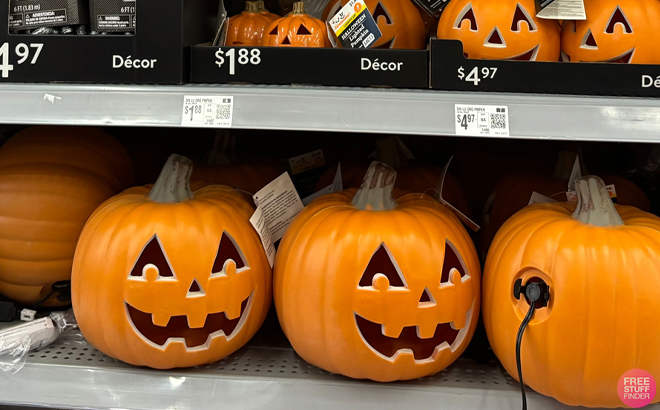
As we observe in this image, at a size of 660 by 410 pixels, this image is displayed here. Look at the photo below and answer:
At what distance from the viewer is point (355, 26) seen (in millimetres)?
908

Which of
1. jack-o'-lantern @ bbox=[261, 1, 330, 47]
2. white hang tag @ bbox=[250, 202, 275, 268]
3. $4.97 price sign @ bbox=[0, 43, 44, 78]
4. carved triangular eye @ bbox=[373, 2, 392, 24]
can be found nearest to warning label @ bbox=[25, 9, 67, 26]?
$4.97 price sign @ bbox=[0, 43, 44, 78]

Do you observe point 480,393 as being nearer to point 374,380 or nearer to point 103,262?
point 374,380

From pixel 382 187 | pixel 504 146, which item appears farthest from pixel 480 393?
pixel 504 146

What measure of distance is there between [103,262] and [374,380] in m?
0.50

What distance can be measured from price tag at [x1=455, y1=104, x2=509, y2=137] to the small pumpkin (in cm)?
59

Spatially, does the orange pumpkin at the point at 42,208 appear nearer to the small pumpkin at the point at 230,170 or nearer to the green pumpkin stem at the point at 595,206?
the small pumpkin at the point at 230,170

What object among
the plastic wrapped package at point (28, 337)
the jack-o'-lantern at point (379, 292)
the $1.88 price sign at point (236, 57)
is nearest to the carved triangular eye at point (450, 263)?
the jack-o'-lantern at point (379, 292)

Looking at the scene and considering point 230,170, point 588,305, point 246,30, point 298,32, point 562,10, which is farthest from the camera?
point 230,170

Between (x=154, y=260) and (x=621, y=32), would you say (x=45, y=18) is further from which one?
(x=621, y=32)

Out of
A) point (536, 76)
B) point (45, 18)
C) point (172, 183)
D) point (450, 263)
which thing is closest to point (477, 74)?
point (536, 76)

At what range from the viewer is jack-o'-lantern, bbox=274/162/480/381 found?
857 mm

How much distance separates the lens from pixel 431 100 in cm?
81

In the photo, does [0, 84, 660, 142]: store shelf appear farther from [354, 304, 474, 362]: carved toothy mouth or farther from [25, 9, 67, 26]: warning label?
[354, 304, 474, 362]: carved toothy mouth

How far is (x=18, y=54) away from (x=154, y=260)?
411 mm
